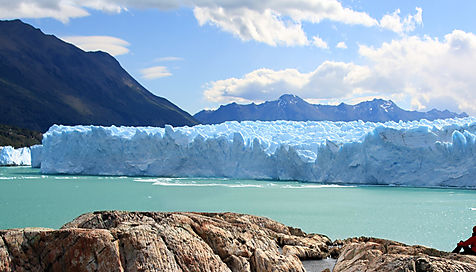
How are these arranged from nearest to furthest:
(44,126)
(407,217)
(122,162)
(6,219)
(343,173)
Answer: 1. (6,219)
2. (407,217)
3. (343,173)
4. (122,162)
5. (44,126)

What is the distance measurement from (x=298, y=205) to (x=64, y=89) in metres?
92.7

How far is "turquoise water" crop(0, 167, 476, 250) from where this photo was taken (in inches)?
422

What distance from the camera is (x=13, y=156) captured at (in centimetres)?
4322

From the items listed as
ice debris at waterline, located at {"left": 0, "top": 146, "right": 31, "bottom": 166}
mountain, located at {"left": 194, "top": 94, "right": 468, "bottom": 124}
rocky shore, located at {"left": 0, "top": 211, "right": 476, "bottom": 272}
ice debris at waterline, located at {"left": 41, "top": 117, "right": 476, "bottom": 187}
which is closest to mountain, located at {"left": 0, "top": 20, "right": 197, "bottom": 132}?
mountain, located at {"left": 194, "top": 94, "right": 468, "bottom": 124}

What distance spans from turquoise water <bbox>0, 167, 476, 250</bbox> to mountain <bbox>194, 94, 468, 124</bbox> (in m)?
98.2

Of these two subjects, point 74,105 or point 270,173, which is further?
point 74,105

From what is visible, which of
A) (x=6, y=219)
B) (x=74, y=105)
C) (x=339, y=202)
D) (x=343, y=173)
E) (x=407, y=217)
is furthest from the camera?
(x=74, y=105)

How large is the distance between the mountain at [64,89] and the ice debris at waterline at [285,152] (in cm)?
5846

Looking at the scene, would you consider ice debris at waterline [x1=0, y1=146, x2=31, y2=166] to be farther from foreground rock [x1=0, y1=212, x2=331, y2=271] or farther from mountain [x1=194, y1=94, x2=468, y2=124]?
mountain [x1=194, y1=94, x2=468, y2=124]

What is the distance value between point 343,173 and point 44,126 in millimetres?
70514

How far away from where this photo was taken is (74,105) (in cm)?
9394

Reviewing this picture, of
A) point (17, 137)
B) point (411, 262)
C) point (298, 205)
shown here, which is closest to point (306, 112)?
point (17, 137)

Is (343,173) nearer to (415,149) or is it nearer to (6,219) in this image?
(415,149)

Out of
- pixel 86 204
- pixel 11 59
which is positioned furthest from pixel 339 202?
pixel 11 59
